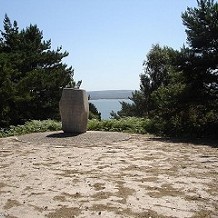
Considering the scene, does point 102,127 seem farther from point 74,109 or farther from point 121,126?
point 74,109

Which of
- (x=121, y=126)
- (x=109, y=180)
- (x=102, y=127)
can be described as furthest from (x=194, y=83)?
(x=109, y=180)

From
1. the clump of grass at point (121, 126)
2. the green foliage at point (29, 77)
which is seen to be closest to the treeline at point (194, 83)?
the clump of grass at point (121, 126)

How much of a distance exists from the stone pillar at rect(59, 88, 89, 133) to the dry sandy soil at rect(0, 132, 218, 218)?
261cm

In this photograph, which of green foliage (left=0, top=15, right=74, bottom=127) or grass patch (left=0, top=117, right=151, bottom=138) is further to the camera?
green foliage (left=0, top=15, right=74, bottom=127)

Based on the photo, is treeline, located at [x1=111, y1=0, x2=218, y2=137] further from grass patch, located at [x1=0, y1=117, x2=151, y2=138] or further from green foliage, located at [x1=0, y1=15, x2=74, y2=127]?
green foliage, located at [x1=0, y1=15, x2=74, y2=127]

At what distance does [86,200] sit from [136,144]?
19.9 ft

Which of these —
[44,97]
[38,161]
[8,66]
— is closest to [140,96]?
[44,97]

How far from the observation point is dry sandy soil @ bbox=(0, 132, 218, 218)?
481cm

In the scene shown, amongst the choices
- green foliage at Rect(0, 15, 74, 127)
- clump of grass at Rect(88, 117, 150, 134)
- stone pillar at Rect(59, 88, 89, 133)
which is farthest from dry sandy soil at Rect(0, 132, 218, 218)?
green foliage at Rect(0, 15, 74, 127)

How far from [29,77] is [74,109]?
Answer: 8.06 m

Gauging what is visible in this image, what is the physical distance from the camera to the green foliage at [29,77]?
19594 millimetres

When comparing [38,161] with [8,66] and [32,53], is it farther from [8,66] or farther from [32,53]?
[32,53]

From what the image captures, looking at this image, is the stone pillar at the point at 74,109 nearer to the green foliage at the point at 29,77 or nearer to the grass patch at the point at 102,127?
the grass patch at the point at 102,127

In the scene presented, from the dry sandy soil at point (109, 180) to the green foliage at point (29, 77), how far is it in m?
9.28
